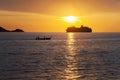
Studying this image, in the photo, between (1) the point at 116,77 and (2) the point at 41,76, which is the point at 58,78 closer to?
(2) the point at 41,76

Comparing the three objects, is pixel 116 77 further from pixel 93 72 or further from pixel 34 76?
pixel 34 76

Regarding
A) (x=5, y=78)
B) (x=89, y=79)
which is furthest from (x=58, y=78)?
(x=5, y=78)

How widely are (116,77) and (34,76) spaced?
13075 mm

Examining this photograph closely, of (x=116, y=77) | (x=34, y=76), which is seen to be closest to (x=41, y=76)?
(x=34, y=76)

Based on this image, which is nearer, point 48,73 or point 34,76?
point 34,76

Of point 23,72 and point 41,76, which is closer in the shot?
point 41,76

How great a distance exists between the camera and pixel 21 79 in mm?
48062

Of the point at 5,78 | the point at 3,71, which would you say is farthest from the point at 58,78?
the point at 3,71

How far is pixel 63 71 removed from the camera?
57594 mm

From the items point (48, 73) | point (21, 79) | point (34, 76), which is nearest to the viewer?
point (21, 79)

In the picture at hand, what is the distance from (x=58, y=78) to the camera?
1946 inches

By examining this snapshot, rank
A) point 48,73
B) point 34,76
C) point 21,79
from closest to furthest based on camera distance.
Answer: point 21,79
point 34,76
point 48,73

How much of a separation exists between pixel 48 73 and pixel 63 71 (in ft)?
12.6

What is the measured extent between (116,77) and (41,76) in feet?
39.2
